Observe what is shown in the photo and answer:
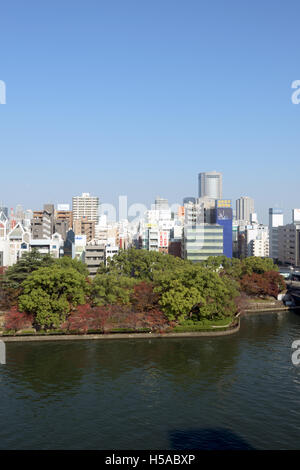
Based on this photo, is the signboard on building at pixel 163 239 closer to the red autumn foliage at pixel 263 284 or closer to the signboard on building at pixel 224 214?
the signboard on building at pixel 224 214

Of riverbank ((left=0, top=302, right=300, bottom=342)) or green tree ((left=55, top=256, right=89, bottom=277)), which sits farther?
green tree ((left=55, top=256, right=89, bottom=277))

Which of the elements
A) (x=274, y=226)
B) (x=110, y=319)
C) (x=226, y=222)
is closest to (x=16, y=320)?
(x=110, y=319)

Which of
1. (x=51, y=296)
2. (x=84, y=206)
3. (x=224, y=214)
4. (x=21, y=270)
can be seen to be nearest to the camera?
(x=51, y=296)

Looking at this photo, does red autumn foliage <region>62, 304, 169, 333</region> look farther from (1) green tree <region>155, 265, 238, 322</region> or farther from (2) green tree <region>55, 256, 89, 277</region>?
(2) green tree <region>55, 256, 89, 277</region>

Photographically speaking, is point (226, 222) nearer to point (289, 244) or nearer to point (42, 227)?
point (289, 244)

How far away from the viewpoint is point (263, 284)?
5572cm

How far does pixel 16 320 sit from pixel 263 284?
33.5 meters

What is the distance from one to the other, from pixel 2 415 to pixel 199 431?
34.5 feet

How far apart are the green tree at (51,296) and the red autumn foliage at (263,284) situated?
25985mm

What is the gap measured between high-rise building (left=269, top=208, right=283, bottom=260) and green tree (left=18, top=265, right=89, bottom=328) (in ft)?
257

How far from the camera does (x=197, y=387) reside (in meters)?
25.5

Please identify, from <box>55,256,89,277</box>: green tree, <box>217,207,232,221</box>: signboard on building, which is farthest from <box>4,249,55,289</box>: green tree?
<box>217,207,232,221</box>: signboard on building

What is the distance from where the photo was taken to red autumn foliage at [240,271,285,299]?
2191 inches

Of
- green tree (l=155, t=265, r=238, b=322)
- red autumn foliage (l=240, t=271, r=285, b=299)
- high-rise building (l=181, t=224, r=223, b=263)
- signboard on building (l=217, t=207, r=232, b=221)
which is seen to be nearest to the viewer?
green tree (l=155, t=265, r=238, b=322)
